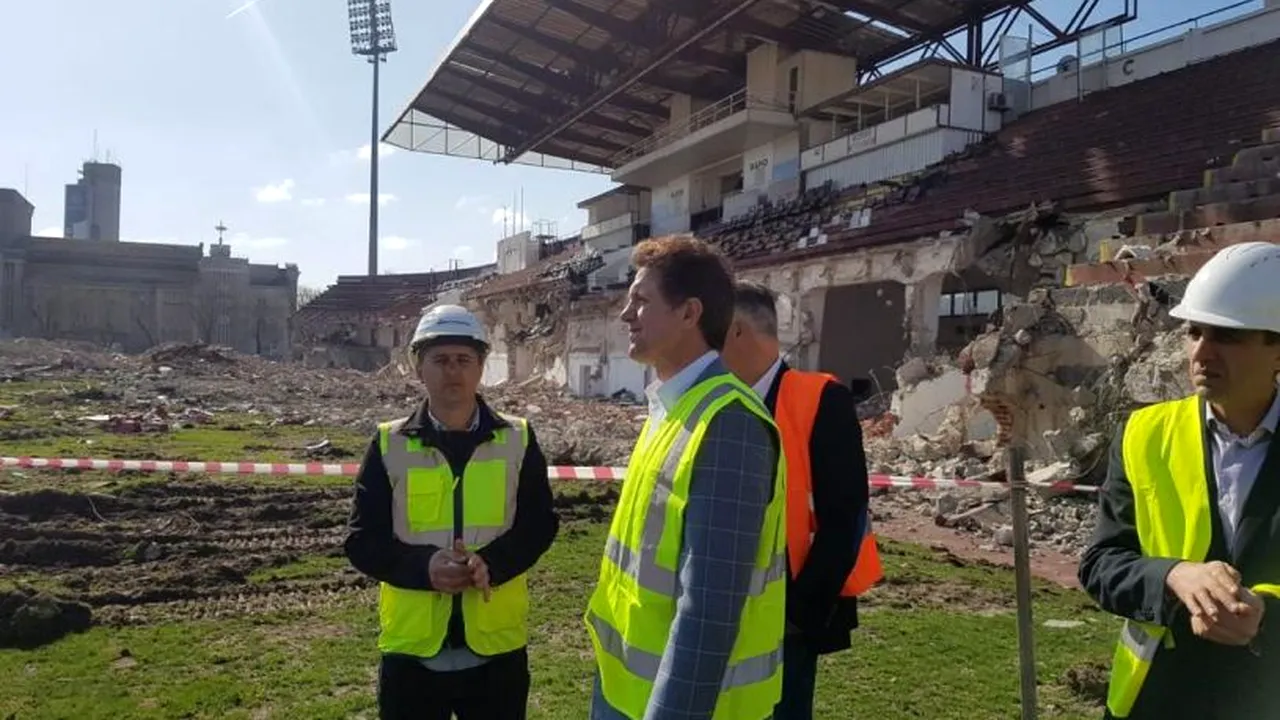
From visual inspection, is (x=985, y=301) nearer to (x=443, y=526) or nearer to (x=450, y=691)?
(x=443, y=526)

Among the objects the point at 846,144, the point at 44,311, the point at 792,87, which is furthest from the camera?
the point at 44,311

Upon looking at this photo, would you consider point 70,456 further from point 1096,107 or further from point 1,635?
point 1096,107

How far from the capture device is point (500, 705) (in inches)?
118

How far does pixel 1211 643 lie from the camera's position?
209 cm

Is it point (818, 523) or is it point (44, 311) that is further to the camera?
point (44, 311)

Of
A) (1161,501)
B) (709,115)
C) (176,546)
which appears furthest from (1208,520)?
(709,115)

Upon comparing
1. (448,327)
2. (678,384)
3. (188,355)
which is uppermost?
(188,355)

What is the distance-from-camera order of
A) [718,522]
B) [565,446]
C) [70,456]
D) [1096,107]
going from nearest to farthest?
1. [718,522]
2. [70,456]
3. [565,446]
4. [1096,107]

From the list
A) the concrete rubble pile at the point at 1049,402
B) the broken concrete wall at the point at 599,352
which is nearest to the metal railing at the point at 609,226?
the broken concrete wall at the point at 599,352

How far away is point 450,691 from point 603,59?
3635 centimetres

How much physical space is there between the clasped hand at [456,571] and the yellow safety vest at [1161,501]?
1.76 meters

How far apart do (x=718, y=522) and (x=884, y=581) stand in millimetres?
6187

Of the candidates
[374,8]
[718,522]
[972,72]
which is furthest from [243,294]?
[718,522]

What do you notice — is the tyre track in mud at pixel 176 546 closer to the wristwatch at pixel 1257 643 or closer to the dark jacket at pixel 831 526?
the dark jacket at pixel 831 526
